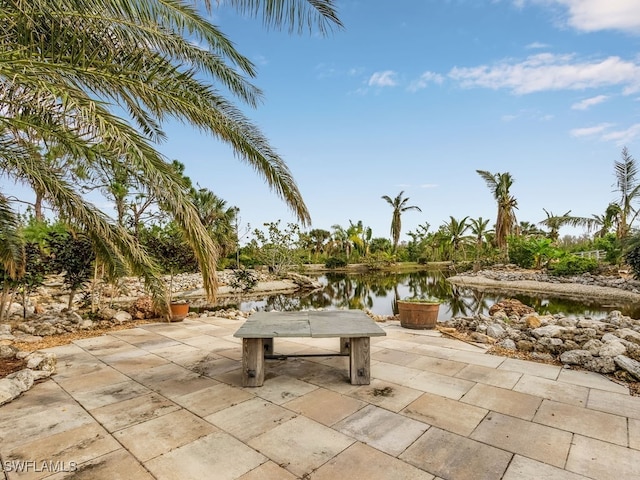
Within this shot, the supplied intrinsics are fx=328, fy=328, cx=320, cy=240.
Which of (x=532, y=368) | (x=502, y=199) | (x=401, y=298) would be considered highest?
(x=502, y=199)

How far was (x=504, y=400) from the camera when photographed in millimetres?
2924

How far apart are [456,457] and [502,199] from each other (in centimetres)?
2583

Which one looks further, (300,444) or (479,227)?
(479,227)

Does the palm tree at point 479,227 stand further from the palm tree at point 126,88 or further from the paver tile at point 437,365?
the palm tree at point 126,88

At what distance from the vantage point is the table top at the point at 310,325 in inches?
122

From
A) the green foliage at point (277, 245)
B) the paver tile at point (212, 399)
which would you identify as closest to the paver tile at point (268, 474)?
the paver tile at point (212, 399)

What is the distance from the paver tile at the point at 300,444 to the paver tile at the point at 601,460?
1.39 m

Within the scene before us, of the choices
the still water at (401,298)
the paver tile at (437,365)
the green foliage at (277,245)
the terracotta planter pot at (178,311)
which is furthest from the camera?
the green foliage at (277,245)

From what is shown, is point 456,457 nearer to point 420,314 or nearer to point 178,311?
point 420,314

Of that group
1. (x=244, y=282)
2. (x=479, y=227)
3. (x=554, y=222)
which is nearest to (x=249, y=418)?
(x=244, y=282)

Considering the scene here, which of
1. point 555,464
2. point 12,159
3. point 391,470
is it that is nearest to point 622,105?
point 555,464

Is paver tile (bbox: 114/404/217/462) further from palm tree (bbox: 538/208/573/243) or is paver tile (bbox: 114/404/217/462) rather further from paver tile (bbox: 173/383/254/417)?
palm tree (bbox: 538/208/573/243)

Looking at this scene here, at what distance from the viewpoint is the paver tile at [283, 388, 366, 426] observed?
264cm

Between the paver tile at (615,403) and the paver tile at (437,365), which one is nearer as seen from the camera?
the paver tile at (615,403)
